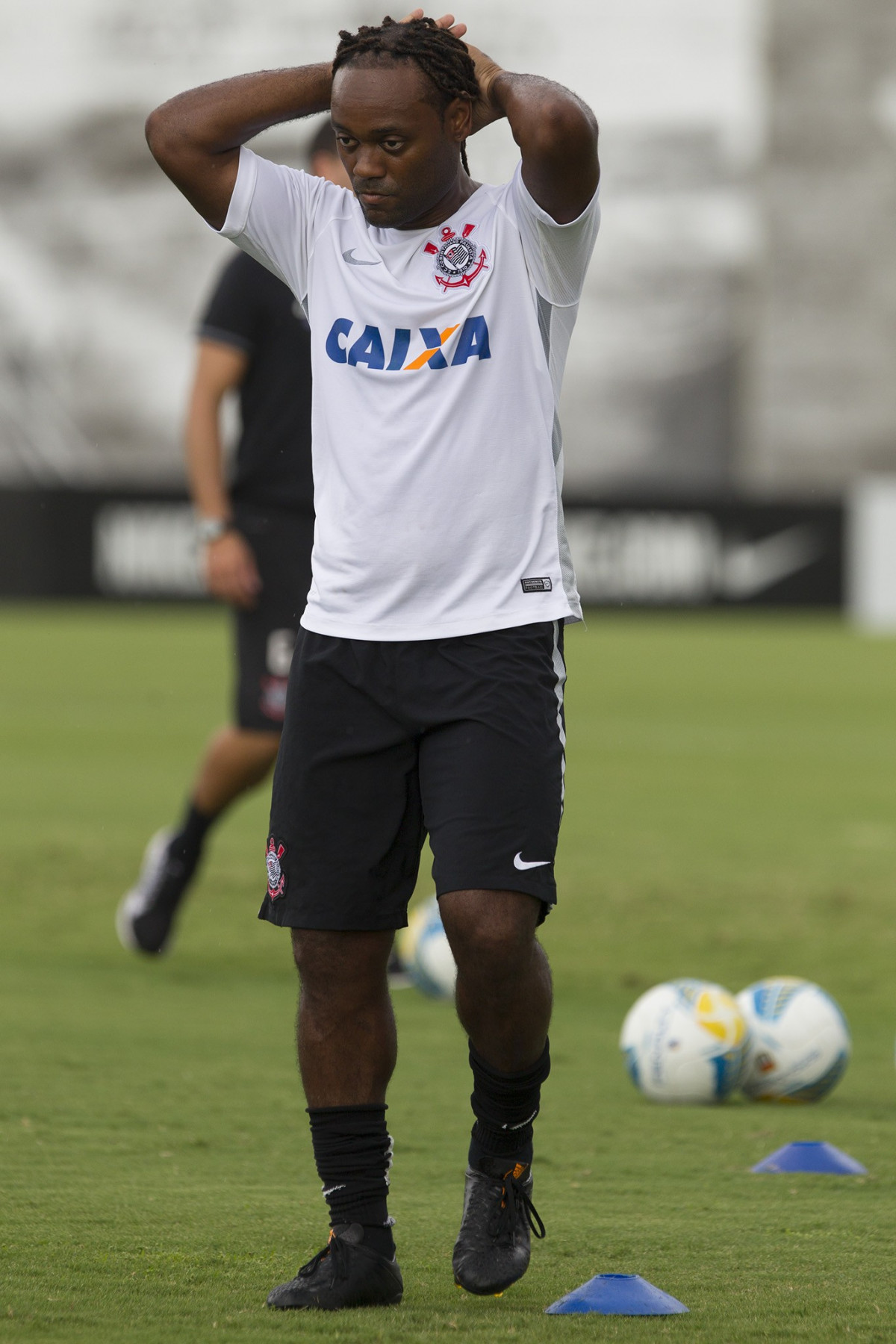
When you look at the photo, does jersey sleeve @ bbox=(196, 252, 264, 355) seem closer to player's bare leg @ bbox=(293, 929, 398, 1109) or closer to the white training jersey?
the white training jersey

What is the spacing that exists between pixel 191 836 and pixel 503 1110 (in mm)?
3189

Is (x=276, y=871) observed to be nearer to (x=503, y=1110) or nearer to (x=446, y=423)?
(x=503, y=1110)

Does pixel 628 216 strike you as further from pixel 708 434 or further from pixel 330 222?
pixel 330 222

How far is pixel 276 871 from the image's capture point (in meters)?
3.31

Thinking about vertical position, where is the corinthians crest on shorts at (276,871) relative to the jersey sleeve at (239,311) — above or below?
below

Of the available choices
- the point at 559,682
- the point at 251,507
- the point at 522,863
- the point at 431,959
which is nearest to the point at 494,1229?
the point at 522,863

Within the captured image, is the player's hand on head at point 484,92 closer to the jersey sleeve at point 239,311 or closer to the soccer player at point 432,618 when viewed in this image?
the soccer player at point 432,618

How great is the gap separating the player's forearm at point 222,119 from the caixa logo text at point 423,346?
416 mm

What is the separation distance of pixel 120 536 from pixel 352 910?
71.9 feet

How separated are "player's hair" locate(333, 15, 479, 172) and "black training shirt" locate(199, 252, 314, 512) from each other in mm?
2841

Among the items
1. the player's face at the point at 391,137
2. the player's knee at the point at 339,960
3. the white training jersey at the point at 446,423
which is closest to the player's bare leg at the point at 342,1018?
the player's knee at the point at 339,960

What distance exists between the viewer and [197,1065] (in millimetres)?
5035

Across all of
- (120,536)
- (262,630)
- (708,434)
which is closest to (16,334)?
(120,536)

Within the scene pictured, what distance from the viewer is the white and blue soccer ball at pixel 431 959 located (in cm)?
591
